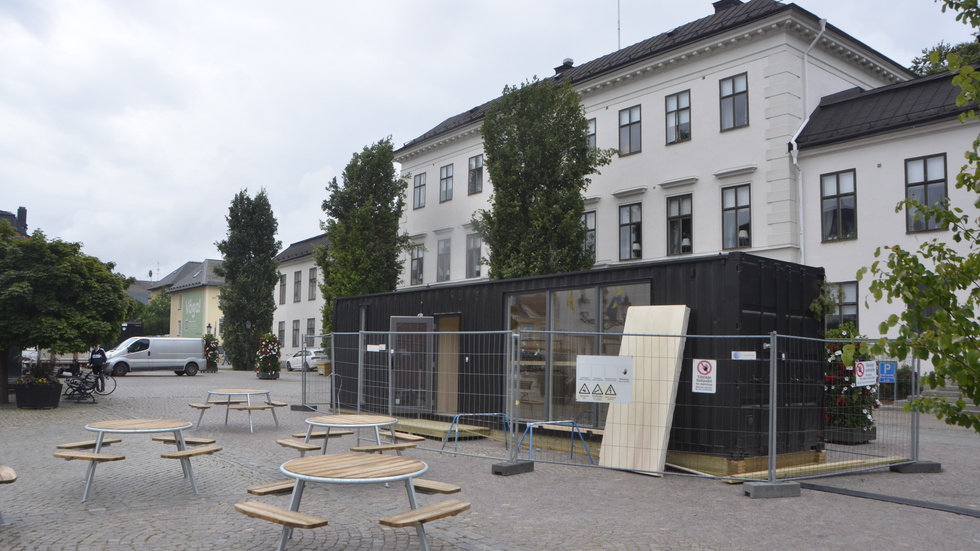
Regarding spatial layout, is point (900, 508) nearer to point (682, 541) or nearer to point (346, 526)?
point (682, 541)

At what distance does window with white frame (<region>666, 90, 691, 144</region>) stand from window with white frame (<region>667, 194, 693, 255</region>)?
2131 millimetres

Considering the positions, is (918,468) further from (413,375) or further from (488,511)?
(413,375)

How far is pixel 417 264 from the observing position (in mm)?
40188

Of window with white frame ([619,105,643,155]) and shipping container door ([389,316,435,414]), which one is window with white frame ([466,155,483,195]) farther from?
shipping container door ([389,316,435,414])

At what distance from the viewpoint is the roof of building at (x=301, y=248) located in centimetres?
5550

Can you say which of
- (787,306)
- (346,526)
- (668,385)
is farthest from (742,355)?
(346,526)

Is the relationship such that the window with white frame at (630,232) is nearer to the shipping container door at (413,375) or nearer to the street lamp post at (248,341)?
the shipping container door at (413,375)

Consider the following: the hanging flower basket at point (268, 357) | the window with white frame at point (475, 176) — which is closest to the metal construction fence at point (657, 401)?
the window with white frame at point (475, 176)

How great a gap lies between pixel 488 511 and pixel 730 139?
20.6 metres

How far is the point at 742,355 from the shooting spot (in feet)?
31.6

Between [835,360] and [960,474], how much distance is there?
255cm

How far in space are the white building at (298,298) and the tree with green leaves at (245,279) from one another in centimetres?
532

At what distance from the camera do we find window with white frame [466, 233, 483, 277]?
35.6 meters

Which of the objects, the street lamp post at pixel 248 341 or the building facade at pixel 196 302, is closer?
the street lamp post at pixel 248 341
